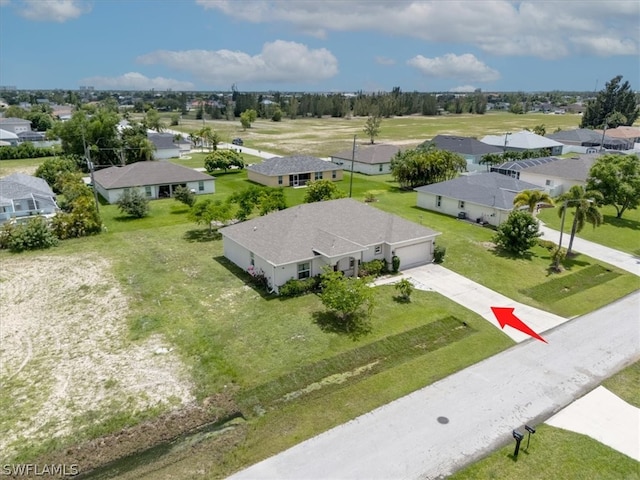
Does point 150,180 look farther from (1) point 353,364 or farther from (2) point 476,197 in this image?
(1) point 353,364

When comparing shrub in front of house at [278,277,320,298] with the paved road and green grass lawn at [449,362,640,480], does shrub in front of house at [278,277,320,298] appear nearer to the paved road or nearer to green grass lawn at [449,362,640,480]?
the paved road

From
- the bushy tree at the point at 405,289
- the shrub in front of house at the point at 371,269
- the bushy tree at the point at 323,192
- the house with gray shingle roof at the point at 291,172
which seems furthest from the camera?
the house with gray shingle roof at the point at 291,172

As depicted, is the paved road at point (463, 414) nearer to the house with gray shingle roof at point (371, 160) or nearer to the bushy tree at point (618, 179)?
the bushy tree at point (618, 179)

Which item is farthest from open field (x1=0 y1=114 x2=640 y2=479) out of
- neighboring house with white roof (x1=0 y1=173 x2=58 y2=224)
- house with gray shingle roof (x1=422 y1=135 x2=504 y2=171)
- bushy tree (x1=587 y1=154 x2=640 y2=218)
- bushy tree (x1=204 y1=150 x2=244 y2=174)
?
house with gray shingle roof (x1=422 y1=135 x2=504 y2=171)

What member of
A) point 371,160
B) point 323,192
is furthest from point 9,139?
point 323,192

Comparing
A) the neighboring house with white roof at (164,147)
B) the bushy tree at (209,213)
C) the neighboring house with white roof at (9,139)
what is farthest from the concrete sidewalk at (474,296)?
the neighboring house with white roof at (9,139)

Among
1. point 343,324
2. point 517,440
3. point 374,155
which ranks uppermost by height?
point 374,155
